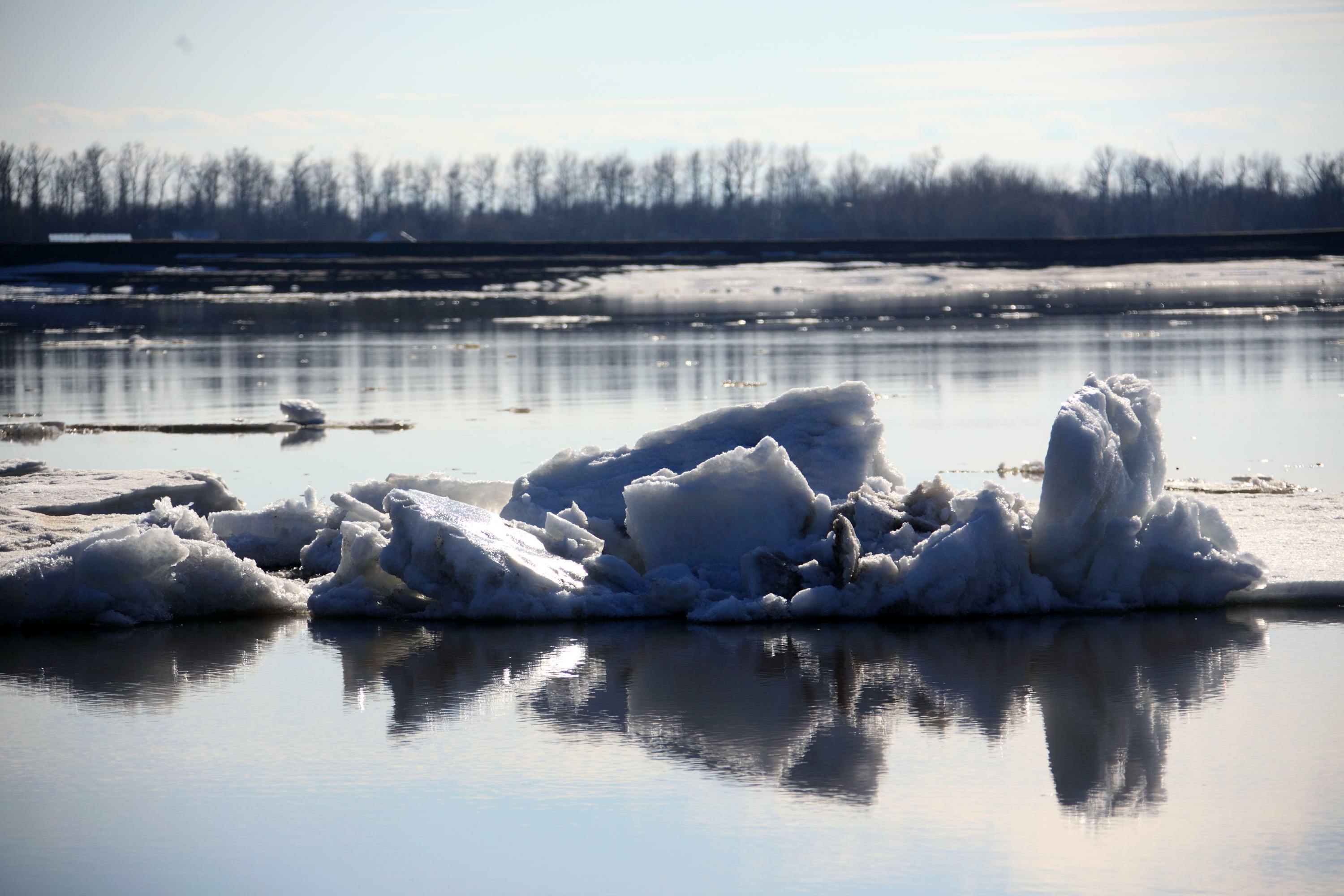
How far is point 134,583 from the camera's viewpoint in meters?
7.90

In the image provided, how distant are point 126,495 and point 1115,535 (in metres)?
6.52

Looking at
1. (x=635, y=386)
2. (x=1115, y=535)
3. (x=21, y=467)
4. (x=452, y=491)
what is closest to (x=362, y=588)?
(x=452, y=491)

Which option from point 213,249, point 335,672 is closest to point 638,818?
point 335,672

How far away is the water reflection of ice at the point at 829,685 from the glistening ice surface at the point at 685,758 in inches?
0.8

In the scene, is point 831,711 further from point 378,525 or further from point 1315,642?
point 378,525

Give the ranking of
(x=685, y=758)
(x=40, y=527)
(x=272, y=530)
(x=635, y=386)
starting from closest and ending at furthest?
(x=685, y=758) → (x=272, y=530) → (x=40, y=527) → (x=635, y=386)

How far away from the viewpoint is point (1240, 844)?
14.5 ft

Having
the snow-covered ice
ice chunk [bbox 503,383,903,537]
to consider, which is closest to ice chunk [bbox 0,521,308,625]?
the snow-covered ice

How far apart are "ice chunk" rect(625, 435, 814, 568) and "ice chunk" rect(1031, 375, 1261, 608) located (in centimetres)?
129

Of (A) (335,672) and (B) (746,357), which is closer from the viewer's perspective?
(A) (335,672)

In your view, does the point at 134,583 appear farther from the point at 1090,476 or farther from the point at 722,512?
the point at 1090,476

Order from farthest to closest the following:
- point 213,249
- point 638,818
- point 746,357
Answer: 1. point 213,249
2. point 746,357
3. point 638,818

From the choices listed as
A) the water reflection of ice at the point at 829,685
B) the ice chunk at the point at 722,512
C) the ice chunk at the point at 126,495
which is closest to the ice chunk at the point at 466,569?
the water reflection of ice at the point at 829,685

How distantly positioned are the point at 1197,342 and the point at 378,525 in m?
20.5
